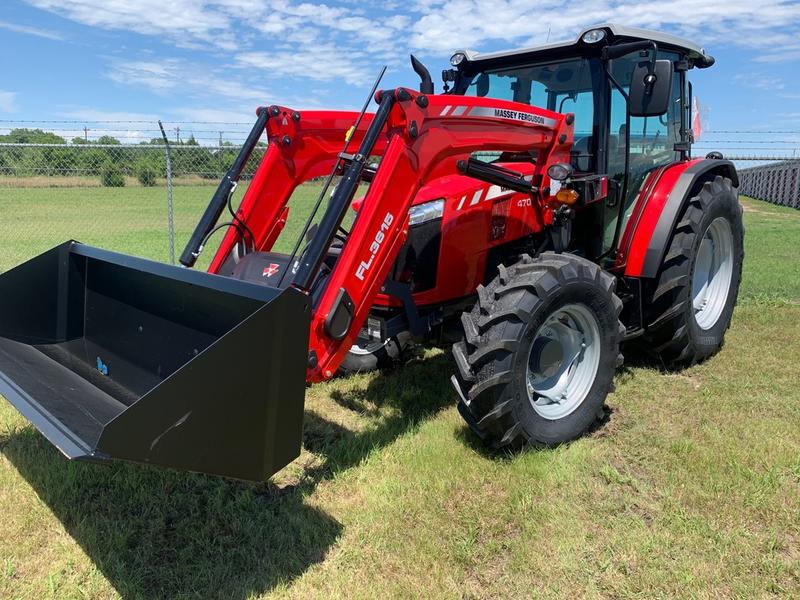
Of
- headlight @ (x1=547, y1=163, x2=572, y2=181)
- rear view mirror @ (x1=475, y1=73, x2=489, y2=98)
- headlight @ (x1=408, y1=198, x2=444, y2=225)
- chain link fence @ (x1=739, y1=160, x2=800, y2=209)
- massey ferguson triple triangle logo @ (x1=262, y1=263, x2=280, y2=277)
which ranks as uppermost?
chain link fence @ (x1=739, y1=160, x2=800, y2=209)

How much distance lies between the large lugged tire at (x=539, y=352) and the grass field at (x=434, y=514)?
0.18 metres

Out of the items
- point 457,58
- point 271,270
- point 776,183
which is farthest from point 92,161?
point 776,183

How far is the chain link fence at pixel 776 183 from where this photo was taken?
83.3 ft

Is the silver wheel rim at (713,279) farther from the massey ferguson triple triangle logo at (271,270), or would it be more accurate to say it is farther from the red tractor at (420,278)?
the massey ferguson triple triangle logo at (271,270)

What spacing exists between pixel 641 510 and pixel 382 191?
1936mm

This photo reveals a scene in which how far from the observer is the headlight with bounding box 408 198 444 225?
12.6 feet

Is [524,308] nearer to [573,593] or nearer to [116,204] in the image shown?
[573,593]

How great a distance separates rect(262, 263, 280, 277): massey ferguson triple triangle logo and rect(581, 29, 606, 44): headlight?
237cm

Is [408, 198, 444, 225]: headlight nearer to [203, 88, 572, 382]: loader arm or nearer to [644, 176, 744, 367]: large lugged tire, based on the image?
[203, 88, 572, 382]: loader arm

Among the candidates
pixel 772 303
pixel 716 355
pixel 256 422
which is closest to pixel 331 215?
pixel 256 422

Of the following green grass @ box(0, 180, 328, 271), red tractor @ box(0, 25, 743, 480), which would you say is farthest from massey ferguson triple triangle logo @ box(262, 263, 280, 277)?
green grass @ box(0, 180, 328, 271)

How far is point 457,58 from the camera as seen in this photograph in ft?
15.7

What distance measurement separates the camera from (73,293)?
12.1ft

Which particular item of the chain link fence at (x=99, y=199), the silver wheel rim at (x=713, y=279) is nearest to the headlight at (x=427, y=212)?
the silver wheel rim at (x=713, y=279)
